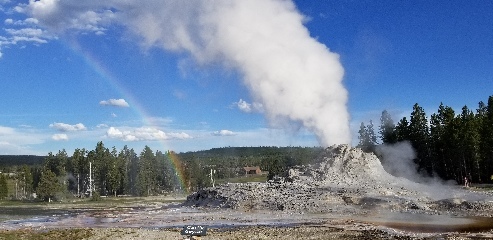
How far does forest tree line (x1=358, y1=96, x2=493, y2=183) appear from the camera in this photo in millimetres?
70000

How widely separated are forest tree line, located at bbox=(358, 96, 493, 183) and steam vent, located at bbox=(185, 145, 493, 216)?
16.3 metres

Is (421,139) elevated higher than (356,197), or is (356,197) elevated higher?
(421,139)

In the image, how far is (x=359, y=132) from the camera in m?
106

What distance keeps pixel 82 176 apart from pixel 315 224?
97.4 m

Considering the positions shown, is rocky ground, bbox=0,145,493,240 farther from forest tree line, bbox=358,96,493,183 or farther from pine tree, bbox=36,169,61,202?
pine tree, bbox=36,169,61,202

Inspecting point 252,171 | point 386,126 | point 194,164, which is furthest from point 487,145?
point 252,171

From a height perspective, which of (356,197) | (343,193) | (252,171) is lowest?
(356,197)

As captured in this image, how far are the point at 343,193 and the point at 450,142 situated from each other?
31901 mm

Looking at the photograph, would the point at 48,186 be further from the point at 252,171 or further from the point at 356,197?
the point at 252,171

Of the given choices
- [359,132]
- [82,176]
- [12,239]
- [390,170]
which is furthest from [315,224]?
[82,176]

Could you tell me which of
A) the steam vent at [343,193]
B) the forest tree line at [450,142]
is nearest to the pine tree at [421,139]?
the forest tree line at [450,142]

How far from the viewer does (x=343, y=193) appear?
163ft

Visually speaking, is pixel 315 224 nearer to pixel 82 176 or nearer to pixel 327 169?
pixel 327 169

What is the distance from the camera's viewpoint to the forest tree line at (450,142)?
70.0m
